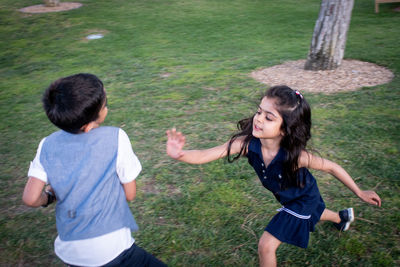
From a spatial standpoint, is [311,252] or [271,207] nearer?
[311,252]

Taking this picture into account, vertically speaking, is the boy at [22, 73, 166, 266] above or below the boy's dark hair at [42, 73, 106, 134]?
below

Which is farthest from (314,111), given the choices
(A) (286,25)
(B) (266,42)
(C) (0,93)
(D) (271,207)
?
(A) (286,25)

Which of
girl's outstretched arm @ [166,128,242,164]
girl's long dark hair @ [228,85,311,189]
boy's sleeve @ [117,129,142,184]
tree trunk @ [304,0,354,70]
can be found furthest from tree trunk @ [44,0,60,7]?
boy's sleeve @ [117,129,142,184]

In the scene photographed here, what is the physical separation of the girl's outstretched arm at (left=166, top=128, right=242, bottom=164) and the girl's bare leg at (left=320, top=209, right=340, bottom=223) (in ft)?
2.89

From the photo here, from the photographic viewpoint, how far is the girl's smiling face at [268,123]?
2.24m

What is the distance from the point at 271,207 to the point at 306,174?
0.82m

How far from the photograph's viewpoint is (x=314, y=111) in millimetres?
4781

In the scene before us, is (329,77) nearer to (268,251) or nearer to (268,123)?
(268,123)

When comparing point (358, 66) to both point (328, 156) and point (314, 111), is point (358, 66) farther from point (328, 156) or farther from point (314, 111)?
point (328, 156)

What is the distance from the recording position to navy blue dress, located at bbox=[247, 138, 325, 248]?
2.30 m

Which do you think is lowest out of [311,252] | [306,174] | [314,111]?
[311,252]

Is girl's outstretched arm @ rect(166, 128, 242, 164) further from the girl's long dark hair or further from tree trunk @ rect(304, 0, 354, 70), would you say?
tree trunk @ rect(304, 0, 354, 70)

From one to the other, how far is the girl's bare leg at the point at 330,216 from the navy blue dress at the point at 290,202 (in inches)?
10.2

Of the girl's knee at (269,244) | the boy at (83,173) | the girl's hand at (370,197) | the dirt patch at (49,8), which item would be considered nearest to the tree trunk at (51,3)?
the dirt patch at (49,8)
